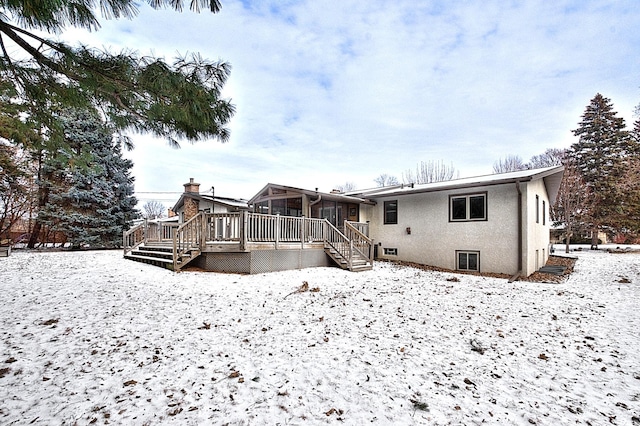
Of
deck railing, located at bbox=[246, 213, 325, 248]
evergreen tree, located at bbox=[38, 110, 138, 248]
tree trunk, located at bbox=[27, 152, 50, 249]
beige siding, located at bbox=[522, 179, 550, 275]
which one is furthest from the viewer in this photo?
tree trunk, located at bbox=[27, 152, 50, 249]

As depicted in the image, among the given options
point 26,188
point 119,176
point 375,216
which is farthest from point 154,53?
point 26,188

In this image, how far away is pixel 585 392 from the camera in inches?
114

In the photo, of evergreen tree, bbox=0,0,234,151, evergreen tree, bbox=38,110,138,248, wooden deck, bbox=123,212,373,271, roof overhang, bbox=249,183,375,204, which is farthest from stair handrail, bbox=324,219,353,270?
evergreen tree, bbox=38,110,138,248

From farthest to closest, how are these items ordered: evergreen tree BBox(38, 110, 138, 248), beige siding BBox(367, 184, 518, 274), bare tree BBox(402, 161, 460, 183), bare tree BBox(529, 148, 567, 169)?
1. bare tree BBox(402, 161, 460, 183)
2. bare tree BBox(529, 148, 567, 169)
3. evergreen tree BBox(38, 110, 138, 248)
4. beige siding BBox(367, 184, 518, 274)

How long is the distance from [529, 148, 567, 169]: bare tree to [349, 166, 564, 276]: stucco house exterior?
15.6 meters

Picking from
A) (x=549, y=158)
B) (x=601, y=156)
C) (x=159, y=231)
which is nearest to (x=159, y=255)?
(x=159, y=231)

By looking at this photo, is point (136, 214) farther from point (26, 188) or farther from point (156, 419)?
point (156, 419)

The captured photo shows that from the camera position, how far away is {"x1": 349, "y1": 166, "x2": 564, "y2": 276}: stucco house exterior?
10.1 metres

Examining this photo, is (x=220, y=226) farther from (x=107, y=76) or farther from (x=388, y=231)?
(x=388, y=231)

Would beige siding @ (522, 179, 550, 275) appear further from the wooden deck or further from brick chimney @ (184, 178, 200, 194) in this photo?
brick chimney @ (184, 178, 200, 194)

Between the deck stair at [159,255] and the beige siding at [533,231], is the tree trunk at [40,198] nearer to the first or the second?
the deck stair at [159,255]

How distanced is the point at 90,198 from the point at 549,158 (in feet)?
122

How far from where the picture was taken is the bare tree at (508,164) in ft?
98.8

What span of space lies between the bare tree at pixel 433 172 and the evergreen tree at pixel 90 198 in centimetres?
2448
